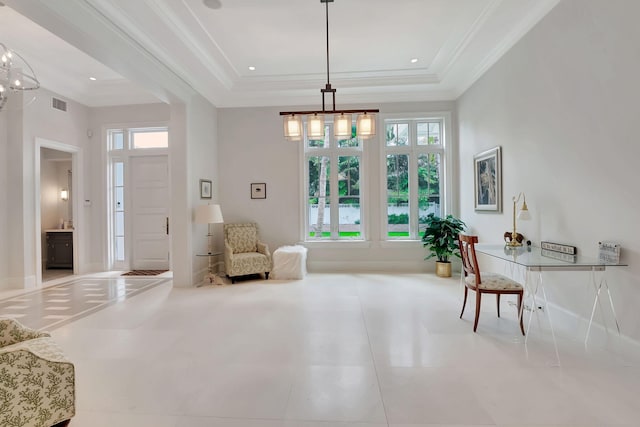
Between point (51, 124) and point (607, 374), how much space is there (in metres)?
7.89

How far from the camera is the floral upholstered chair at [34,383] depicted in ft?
4.56

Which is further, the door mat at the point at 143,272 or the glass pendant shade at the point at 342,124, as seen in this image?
the door mat at the point at 143,272

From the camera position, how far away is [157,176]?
232 inches

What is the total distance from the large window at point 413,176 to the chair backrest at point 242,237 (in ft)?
8.34

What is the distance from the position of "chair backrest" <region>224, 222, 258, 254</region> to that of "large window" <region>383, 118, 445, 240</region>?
2.54 metres

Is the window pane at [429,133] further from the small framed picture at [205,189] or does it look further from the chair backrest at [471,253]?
the small framed picture at [205,189]

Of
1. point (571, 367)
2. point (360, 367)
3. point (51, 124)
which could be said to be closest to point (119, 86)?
point (51, 124)

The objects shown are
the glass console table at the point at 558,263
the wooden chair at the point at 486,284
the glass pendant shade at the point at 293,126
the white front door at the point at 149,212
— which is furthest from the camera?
the white front door at the point at 149,212

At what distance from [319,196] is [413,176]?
73.2 inches

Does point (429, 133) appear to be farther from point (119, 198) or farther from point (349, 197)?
point (119, 198)

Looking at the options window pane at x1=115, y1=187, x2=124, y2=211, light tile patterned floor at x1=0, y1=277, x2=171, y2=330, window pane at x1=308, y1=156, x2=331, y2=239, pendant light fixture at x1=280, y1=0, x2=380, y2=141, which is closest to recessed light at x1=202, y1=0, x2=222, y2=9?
pendant light fixture at x1=280, y1=0, x2=380, y2=141

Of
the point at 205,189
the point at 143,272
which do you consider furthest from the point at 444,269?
the point at 143,272

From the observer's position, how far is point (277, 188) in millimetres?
5758

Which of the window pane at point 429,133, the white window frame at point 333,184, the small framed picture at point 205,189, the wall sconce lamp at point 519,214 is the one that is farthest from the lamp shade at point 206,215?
the wall sconce lamp at point 519,214
